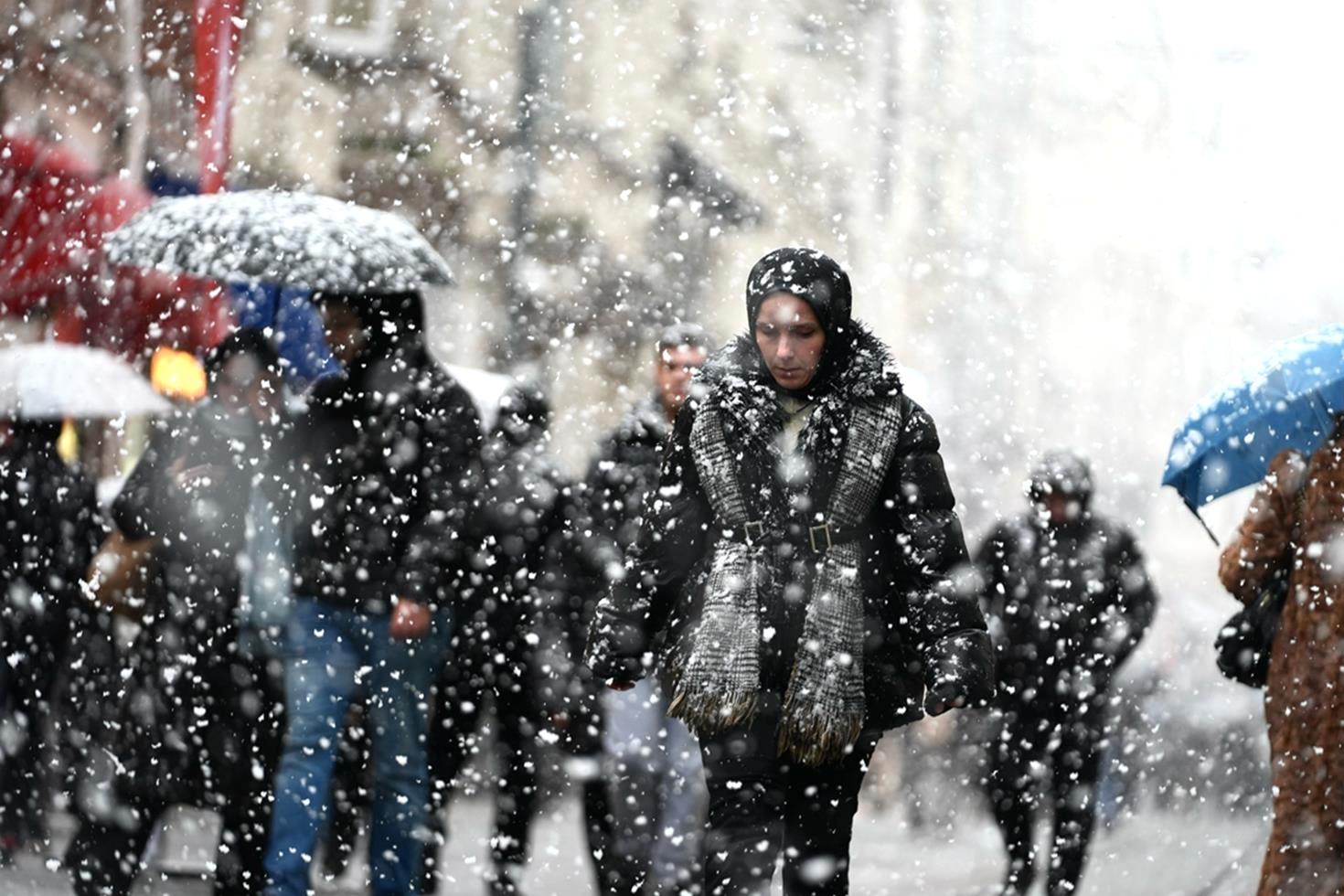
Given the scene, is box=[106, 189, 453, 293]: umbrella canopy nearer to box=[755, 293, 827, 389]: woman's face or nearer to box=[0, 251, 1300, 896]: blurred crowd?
box=[0, 251, 1300, 896]: blurred crowd

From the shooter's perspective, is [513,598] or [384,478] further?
[513,598]

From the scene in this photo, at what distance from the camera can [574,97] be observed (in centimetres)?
1620

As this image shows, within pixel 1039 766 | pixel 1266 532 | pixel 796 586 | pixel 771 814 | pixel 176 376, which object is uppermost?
pixel 176 376

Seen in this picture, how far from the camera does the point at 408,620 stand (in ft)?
17.2

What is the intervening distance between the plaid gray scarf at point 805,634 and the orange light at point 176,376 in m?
2.98

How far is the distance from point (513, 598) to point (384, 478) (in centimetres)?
96

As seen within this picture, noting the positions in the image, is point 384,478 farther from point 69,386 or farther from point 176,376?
point 176,376

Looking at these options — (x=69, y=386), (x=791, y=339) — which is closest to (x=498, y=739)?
(x=69, y=386)

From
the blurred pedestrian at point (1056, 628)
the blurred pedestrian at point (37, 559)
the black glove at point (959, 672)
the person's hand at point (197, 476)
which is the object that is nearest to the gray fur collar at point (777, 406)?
the black glove at point (959, 672)

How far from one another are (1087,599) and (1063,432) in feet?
43.4

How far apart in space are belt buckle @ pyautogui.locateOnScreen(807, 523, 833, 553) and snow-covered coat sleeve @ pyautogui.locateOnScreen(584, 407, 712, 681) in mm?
256

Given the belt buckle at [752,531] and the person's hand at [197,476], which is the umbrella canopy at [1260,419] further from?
the person's hand at [197,476]

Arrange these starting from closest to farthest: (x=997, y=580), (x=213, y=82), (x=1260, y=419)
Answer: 1. (x=1260, y=419)
2. (x=997, y=580)
3. (x=213, y=82)

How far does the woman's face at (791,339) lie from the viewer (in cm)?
435
